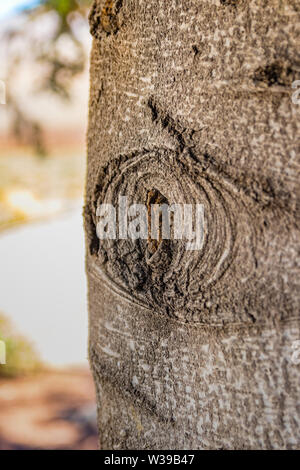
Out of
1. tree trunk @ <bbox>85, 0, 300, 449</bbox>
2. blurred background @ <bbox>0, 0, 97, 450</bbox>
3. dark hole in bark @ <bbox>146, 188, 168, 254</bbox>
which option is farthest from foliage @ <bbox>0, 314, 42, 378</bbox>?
dark hole in bark @ <bbox>146, 188, 168, 254</bbox>

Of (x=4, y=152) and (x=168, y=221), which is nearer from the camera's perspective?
(x=168, y=221)

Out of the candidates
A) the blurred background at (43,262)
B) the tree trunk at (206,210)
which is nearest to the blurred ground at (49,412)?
the blurred background at (43,262)

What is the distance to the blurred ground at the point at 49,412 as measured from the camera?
3484 mm

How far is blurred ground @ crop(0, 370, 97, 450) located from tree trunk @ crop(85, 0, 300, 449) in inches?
102

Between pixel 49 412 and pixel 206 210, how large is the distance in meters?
3.39

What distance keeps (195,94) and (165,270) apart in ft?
0.94

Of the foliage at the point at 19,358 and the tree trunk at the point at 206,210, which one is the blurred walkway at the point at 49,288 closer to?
the foliage at the point at 19,358

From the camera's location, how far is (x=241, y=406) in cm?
87

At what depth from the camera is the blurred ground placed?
3.48 m

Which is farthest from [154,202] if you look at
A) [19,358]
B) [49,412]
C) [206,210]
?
[19,358]

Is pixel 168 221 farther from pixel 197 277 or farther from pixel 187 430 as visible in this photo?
pixel 187 430

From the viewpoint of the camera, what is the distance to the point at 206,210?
0.87m
